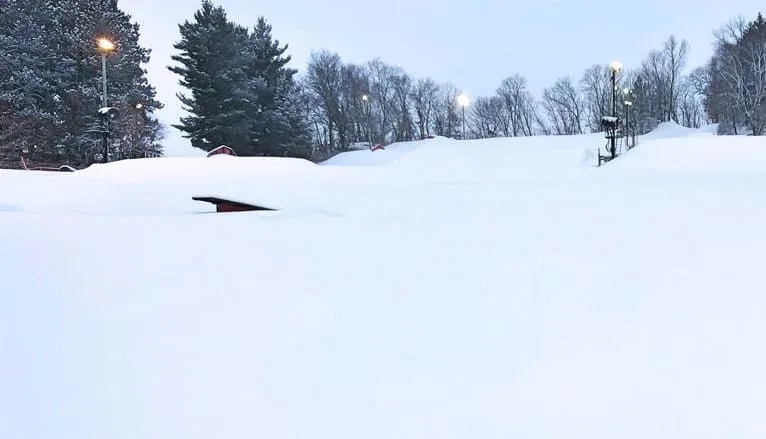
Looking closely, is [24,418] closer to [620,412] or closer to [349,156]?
[620,412]

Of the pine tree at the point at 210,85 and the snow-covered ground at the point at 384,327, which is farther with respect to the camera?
the pine tree at the point at 210,85

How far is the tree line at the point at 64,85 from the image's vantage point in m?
24.1

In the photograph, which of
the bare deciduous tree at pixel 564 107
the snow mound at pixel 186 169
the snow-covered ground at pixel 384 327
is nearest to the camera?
the snow-covered ground at pixel 384 327

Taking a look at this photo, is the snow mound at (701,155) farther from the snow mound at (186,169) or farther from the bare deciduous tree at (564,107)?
the bare deciduous tree at (564,107)

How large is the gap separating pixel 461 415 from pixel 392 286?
1064 millimetres

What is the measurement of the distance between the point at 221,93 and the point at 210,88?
34.1 inches

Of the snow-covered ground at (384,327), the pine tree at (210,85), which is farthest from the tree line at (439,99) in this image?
the snow-covered ground at (384,327)

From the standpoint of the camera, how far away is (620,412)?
5.16 ft

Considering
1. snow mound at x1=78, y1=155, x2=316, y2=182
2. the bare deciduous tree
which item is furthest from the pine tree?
the bare deciduous tree

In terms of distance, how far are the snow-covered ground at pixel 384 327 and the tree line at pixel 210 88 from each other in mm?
18803

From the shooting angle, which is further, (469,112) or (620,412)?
(469,112)

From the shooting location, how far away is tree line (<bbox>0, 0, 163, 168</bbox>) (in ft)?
79.2

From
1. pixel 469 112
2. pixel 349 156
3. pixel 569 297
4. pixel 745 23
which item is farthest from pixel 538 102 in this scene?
pixel 569 297

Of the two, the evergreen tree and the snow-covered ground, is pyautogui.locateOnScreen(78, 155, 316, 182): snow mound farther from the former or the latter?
the evergreen tree
